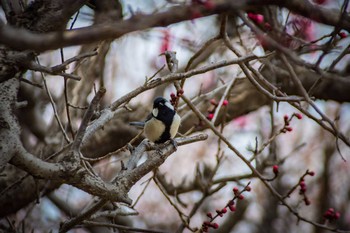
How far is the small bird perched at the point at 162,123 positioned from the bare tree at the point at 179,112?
0.41 ft

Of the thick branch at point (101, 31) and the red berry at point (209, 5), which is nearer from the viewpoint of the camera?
the thick branch at point (101, 31)

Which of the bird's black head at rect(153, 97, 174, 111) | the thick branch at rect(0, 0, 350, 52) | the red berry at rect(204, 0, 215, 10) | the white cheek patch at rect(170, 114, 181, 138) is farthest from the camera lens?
the bird's black head at rect(153, 97, 174, 111)

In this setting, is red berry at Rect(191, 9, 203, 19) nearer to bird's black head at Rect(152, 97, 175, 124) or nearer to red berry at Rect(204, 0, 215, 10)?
red berry at Rect(204, 0, 215, 10)

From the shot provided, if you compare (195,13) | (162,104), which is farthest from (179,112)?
(195,13)

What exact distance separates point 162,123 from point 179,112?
84cm

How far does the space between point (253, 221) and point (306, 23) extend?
4.32 metres

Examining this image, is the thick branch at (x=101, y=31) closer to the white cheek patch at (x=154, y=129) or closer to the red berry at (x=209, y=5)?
the red berry at (x=209, y=5)

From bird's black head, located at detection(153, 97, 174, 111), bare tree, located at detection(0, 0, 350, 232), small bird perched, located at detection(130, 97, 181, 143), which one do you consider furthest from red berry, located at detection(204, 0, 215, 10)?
bird's black head, located at detection(153, 97, 174, 111)

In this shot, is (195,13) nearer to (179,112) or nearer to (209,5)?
(209,5)

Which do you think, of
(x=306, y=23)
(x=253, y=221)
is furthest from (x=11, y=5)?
(x=253, y=221)

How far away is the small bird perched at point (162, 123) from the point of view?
107 inches

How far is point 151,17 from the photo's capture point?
110 centimetres

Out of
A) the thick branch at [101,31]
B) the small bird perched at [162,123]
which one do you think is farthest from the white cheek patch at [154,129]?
Result: the thick branch at [101,31]

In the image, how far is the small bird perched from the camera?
107 inches
